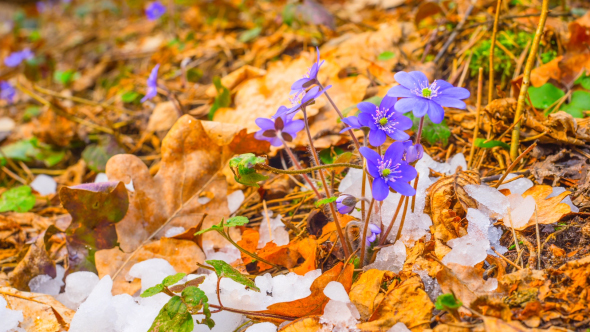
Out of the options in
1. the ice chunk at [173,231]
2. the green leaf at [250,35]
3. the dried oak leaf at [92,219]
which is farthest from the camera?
the green leaf at [250,35]

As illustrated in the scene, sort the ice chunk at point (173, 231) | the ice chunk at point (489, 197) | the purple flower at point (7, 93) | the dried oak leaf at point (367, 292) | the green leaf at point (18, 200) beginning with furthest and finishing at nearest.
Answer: the purple flower at point (7, 93) → the green leaf at point (18, 200) → the ice chunk at point (173, 231) → the ice chunk at point (489, 197) → the dried oak leaf at point (367, 292)

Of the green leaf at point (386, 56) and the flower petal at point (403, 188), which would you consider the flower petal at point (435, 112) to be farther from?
the green leaf at point (386, 56)

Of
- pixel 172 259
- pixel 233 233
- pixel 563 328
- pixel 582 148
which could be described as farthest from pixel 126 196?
pixel 582 148

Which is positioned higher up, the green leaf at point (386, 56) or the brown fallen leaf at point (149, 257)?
the green leaf at point (386, 56)

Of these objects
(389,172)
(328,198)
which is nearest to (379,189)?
(389,172)

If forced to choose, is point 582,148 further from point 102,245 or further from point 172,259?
point 102,245

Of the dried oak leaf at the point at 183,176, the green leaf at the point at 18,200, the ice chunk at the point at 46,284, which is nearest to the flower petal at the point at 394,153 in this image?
the dried oak leaf at the point at 183,176

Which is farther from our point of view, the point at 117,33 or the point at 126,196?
the point at 117,33
